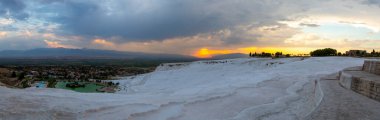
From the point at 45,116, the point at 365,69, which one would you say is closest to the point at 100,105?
the point at 45,116

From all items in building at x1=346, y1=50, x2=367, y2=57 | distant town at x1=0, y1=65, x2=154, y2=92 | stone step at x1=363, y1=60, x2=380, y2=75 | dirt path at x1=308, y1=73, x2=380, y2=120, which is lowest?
distant town at x1=0, y1=65, x2=154, y2=92

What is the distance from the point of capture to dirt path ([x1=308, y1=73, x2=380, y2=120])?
6945 millimetres

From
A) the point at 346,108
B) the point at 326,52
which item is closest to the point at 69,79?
the point at 326,52

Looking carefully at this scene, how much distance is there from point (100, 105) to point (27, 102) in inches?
73.3

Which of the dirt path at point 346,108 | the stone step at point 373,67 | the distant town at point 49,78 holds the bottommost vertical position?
the distant town at point 49,78

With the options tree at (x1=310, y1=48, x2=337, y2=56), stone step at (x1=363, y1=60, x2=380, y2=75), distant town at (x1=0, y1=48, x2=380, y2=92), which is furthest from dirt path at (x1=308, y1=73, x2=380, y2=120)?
tree at (x1=310, y1=48, x2=337, y2=56)

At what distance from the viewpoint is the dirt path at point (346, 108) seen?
6.95 meters

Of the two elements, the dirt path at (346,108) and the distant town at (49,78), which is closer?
the dirt path at (346,108)

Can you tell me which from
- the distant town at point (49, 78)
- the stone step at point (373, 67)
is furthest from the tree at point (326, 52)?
the stone step at point (373, 67)

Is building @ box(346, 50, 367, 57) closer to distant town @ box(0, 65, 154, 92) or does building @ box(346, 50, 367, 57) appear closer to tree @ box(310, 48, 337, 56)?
tree @ box(310, 48, 337, 56)

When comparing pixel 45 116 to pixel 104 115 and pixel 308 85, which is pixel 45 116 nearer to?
pixel 104 115

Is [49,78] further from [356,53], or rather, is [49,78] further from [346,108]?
[346,108]

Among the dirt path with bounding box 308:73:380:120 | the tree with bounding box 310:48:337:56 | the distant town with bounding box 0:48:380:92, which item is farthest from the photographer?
the tree with bounding box 310:48:337:56

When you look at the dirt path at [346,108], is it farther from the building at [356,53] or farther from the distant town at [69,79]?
the building at [356,53]
